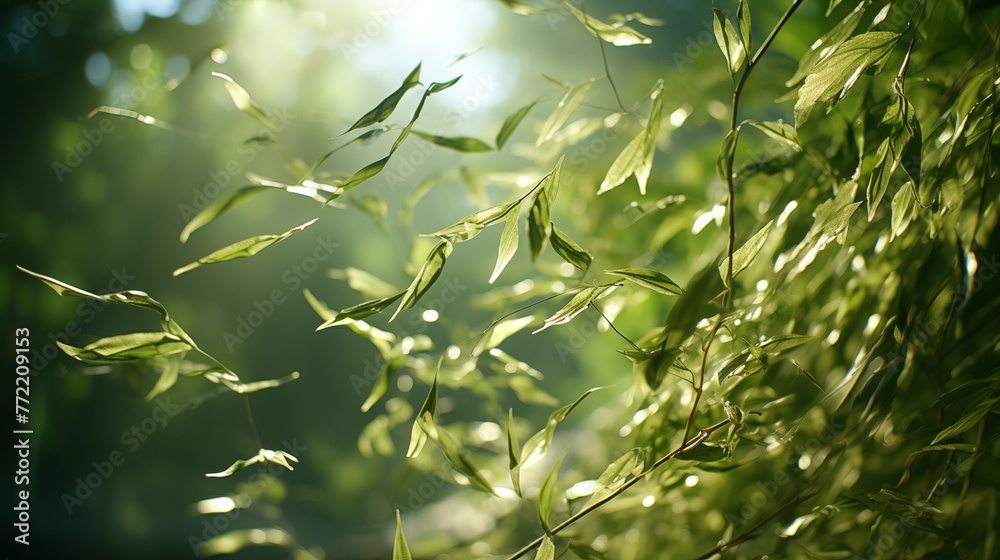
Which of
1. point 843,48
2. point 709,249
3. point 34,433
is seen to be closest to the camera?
point 843,48

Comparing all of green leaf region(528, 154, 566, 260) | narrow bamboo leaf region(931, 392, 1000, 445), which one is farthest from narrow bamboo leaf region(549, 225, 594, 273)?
narrow bamboo leaf region(931, 392, 1000, 445)

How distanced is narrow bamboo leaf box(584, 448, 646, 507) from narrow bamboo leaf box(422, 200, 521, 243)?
99 millimetres

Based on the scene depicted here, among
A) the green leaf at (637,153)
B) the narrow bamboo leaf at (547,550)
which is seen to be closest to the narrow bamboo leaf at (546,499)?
the narrow bamboo leaf at (547,550)

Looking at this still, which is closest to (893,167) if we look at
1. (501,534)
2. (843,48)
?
(843,48)

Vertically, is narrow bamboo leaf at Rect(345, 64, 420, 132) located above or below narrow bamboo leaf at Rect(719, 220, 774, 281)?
above

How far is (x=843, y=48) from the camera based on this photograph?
163mm

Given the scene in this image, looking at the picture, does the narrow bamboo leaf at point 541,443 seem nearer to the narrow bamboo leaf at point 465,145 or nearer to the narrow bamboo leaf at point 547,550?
the narrow bamboo leaf at point 547,550

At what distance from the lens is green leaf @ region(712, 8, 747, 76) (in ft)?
0.55

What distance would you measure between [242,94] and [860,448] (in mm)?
317

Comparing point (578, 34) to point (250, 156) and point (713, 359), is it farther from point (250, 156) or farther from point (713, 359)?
point (713, 359)

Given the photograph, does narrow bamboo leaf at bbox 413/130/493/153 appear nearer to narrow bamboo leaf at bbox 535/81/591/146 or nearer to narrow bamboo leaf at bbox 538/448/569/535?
narrow bamboo leaf at bbox 535/81/591/146

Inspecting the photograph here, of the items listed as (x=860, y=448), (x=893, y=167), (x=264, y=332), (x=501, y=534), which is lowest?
(x=501, y=534)

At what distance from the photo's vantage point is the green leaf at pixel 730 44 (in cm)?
17

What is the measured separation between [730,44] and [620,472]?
0.15m
